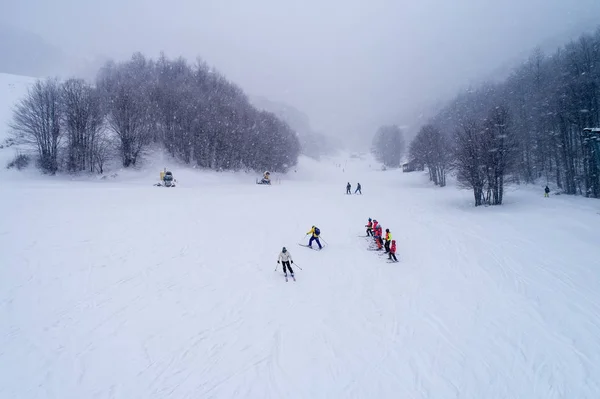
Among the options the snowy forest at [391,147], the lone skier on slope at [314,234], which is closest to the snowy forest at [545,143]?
the lone skier on slope at [314,234]

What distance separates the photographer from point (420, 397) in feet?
24.1

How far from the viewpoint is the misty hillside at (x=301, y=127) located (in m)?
122

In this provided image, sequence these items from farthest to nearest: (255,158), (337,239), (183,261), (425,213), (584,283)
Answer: (255,158)
(425,213)
(337,239)
(183,261)
(584,283)

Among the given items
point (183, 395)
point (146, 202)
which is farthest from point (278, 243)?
point (146, 202)

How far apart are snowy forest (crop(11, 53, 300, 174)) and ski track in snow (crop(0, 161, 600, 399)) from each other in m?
24.6

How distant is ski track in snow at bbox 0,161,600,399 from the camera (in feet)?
25.3

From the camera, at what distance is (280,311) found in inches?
429

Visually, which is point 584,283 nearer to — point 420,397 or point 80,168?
point 420,397

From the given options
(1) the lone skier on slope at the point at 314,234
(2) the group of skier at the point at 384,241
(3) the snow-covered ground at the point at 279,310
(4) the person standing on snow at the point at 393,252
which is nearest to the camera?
(3) the snow-covered ground at the point at 279,310

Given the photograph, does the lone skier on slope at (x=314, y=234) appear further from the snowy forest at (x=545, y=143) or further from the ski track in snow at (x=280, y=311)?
the snowy forest at (x=545, y=143)

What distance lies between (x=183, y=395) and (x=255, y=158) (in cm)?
5200

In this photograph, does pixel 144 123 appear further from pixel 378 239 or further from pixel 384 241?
pixel 384 241

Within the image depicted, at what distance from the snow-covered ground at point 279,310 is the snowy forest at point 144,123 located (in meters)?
23.3

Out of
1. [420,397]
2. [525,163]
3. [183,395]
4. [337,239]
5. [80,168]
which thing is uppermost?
[80,168]
